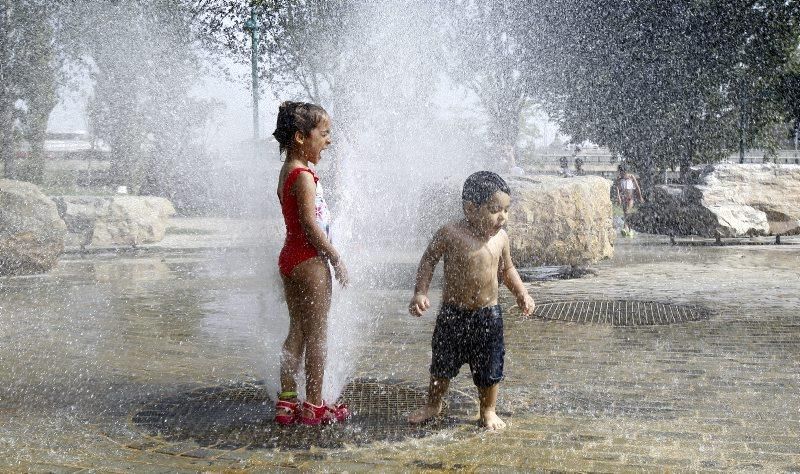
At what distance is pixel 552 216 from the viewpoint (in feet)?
29.4

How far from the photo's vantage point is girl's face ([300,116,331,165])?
398cm

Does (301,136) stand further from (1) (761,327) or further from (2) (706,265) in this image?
(2) (706,265)

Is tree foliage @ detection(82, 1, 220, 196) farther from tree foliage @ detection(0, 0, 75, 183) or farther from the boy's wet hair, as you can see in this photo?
the boy's wet hair

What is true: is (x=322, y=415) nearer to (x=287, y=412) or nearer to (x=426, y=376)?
(x=287, y=412)

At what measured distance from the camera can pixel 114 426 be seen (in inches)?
155

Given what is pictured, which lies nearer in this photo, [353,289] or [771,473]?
[771,473]

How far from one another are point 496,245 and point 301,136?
1044 mm

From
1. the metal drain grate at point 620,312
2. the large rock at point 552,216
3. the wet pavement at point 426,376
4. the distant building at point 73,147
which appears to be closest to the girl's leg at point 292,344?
the wet pavement at point 426,376

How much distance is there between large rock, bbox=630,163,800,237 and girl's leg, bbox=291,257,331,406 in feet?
36.5

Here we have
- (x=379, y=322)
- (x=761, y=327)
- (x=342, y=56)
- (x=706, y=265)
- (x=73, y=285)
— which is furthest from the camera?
(x=342, y=56)

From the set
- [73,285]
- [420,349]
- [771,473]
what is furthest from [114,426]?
[73,285]

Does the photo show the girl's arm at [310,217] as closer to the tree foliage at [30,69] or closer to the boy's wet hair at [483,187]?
the boy's wet hair at [483,187]

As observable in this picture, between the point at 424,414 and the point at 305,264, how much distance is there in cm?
87

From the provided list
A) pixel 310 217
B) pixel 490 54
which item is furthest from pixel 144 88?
pixel 310 217
